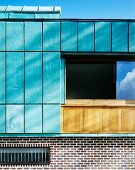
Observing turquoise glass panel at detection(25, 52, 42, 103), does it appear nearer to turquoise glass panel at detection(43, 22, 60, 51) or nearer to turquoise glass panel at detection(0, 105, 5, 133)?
turquoise glass panel at detection(43, 22, 60, 51)

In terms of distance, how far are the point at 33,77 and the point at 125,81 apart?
12.4ft

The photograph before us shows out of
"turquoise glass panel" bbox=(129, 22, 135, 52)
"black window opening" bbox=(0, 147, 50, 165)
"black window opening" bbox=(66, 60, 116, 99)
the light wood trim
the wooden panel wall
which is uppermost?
"turquoise glass panel" bbox=(129, 22, 135, 52)

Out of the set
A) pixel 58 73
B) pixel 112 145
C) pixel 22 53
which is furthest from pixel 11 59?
pixel 112 145

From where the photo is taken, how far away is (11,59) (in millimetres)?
11016

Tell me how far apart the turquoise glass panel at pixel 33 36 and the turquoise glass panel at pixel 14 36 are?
0.67 feet

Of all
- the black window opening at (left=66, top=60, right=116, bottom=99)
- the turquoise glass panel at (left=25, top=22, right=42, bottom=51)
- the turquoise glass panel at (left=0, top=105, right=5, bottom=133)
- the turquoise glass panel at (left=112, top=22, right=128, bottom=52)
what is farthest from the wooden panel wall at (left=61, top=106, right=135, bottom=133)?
the turquoise glass panel at (left=25, top=22, right=42, bottom=51)

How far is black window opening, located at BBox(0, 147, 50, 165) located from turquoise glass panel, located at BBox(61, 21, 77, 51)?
14.0ft

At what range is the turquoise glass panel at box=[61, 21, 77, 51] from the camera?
435 inches

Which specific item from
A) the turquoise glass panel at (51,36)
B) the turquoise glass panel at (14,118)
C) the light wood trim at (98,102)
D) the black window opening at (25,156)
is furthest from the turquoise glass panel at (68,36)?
the black window opening at (25,156)

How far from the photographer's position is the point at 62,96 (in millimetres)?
11195

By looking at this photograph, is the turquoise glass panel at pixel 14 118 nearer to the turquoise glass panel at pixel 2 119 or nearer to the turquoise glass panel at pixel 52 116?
the turquoise glass panel at pixel 2 119

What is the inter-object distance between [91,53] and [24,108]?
3.53 m

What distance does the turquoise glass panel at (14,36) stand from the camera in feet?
36.1

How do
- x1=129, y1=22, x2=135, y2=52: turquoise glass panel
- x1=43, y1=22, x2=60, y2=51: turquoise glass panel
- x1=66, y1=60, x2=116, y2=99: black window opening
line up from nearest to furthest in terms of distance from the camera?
x1=43, y1=22, x2=60, y2=51: turquoise glass panel → x1=129, y1=22, x2=135, y2=52: turquoise glass panel → x1=66, y1=60, x2=116, y2=99: black window opening
